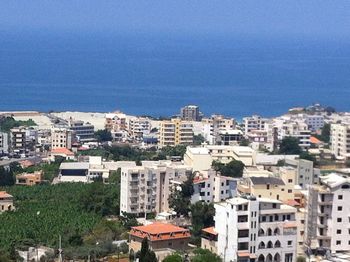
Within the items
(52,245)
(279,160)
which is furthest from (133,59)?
(52,245)

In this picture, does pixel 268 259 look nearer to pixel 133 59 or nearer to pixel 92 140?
pixel 92 140

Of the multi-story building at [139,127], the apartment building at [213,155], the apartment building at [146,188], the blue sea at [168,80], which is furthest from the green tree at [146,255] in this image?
Result: the blue sea at [168,80]

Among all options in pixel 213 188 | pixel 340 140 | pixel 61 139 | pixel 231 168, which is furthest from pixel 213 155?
pixel 61 139

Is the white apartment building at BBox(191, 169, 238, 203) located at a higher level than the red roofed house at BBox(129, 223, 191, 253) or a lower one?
higher

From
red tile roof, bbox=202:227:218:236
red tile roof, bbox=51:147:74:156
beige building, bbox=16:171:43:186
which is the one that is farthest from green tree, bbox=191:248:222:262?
red tile roof, bbox=51:147:74:156

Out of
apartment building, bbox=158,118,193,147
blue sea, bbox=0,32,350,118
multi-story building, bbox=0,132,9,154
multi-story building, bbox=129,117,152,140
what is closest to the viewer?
multi-story building, bbox=0,132,9,154

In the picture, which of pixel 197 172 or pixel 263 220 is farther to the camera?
pixel 197 172

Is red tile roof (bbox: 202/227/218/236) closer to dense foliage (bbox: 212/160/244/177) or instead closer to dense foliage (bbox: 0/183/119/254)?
dense foliage (bbox: 0/183/119/254)
